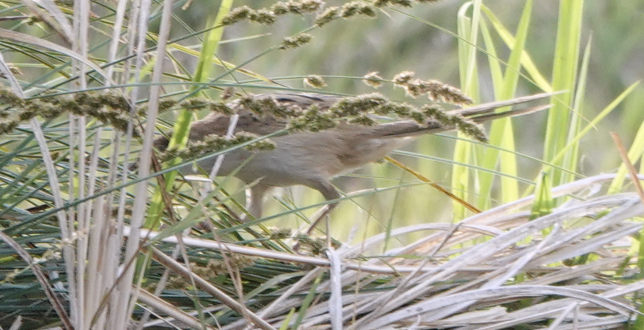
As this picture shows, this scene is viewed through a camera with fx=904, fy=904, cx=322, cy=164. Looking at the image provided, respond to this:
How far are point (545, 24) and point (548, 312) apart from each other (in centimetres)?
366

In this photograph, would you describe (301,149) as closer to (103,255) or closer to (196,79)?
(196,79)

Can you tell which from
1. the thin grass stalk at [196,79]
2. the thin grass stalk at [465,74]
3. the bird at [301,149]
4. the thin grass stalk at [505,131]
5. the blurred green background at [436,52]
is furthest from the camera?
the blurred green background at [436,52]

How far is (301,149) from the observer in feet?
6.91

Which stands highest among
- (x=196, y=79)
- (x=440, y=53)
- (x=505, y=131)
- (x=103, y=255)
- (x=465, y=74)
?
(x=440, y=53)

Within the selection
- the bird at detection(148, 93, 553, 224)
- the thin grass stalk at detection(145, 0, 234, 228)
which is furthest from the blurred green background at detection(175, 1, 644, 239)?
the thin grass stalk at detection(145, 0, 234, 228)

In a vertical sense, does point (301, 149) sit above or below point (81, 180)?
above

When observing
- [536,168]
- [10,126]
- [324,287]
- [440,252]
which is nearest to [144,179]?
[10,126]

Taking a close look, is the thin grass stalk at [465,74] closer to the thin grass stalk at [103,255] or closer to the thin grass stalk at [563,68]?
the thin grass stalk at [563,68]

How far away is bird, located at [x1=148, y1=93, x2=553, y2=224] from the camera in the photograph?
2.01 metres

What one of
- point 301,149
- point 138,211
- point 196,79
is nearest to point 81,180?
point 138,211

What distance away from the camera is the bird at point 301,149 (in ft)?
6.59

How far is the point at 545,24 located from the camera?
4.71 meters

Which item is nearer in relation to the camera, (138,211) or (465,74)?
(138,211)

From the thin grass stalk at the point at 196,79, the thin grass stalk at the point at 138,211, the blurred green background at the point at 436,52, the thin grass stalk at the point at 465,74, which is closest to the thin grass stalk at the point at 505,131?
the thin grass stalk at the point at 465,74
